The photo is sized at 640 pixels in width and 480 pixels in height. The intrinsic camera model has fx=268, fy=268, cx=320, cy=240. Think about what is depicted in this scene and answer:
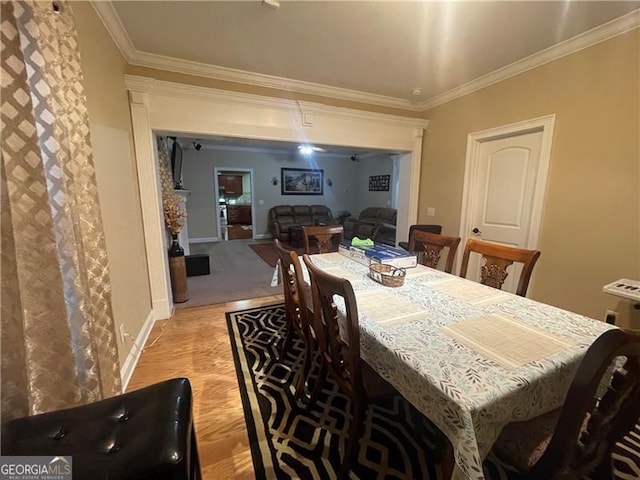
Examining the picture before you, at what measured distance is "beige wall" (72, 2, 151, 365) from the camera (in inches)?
63.7

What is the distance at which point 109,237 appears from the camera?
173cm

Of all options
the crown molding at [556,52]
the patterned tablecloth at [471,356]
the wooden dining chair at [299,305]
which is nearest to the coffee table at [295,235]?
the crown molding at [556,52]

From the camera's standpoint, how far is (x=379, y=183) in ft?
25.7

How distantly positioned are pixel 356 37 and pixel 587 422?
8.52 feet

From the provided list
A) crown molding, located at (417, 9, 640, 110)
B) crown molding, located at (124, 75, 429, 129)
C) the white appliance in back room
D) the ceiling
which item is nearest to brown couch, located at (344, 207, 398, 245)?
crown molding, located at (124, 75, 429, 129)

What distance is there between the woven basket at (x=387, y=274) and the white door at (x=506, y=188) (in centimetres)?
184

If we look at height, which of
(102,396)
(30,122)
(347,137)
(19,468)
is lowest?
(102,396)

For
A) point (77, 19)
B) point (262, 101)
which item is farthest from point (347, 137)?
point (77, 19)

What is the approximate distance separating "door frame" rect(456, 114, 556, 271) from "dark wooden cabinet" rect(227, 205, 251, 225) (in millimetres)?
7797

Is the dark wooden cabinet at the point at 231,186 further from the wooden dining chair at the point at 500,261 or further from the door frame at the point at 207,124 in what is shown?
the wooden dining chair at the point at 500,261

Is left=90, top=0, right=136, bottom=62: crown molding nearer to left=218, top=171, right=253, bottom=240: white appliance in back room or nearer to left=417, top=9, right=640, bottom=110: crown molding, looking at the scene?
left=417, top=9, right=640, bottom=110: crown molding

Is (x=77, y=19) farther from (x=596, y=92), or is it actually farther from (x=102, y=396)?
(x=596, y=92)

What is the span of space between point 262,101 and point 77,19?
1.66m

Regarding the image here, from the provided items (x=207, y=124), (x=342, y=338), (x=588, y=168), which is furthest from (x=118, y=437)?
(x=588, y=168)
